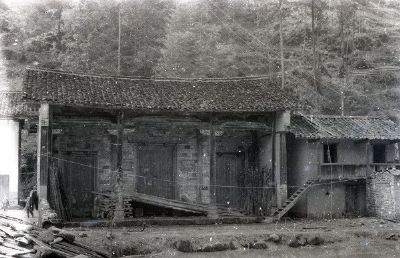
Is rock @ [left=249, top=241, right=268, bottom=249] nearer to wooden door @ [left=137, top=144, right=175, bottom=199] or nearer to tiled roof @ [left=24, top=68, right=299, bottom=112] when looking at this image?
tiled roof @ [left=24, top=68, right=299, bottom=112]

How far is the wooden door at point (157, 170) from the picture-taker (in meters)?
22.3

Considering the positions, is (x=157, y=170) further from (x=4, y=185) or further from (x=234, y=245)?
(x=4, y=185)

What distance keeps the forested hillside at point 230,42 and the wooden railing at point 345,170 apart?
1095 centimetres

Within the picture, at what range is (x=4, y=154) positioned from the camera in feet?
80.9

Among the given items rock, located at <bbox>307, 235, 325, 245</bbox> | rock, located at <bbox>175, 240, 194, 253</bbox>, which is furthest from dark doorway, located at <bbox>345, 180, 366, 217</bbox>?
rock, located at <bbox>175, 240, 194, 253</bbox>

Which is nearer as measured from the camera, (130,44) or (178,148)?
(178,148)

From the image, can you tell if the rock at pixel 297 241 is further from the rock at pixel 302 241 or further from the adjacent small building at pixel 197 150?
the adjacent small building at pixel 197 150

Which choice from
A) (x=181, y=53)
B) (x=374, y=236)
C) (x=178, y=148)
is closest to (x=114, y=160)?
(x=178, y=148)

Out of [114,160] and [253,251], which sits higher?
[114,160]

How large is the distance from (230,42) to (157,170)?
17.4 metres

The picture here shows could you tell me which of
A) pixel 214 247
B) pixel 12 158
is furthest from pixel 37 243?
pixel 12 158

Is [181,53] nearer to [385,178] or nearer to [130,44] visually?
[130,44]

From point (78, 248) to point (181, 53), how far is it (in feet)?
80.0

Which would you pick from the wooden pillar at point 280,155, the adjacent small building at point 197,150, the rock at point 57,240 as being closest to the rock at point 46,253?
the rock at point 57,240
